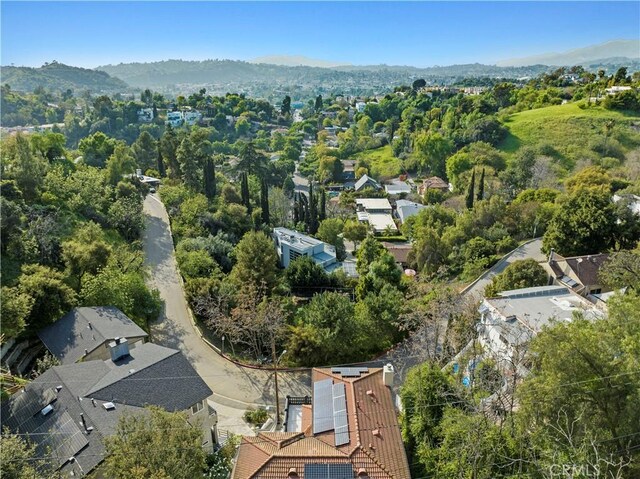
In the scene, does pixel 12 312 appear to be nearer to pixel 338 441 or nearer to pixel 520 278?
pixel 338 441

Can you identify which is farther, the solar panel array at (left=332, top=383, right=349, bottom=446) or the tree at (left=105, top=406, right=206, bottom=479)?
the solar panel array at (left=332, top=383, right=349, bottom=446)

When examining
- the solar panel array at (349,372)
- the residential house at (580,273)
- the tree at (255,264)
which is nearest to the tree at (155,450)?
the solar panel array at (349,372)

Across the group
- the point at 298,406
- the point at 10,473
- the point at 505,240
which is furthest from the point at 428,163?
the point at 10,473

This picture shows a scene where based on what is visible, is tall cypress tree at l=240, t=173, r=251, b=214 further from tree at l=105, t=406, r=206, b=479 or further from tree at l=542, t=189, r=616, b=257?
tree at l=105, t=406, r=206, b=479

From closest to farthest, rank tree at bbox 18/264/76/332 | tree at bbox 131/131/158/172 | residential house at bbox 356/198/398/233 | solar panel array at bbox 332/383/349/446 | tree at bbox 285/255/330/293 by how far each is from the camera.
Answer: solar panel array at bbox 332/383/349/446 < tree at bbox 18/264/76/332 < tree at bbox 285/255/330/293 < residential house at bbox 356/198/398/233 < tree at bbox 131/131/158/172

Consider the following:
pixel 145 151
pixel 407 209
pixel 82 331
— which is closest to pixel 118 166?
pixel 145 151

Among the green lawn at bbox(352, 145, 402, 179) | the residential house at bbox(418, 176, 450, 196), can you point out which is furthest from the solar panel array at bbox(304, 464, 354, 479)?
the green lawn at bbox(352, 145, 402, 179)
